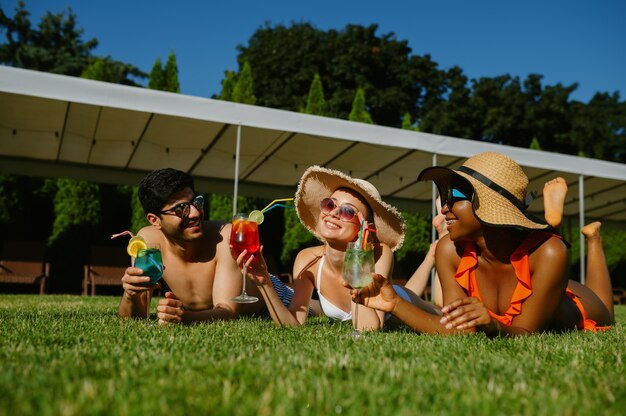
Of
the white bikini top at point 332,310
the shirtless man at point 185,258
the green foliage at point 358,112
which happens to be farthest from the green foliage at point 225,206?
the white bikini top at point 332,310

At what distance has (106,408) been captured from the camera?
1.40 meters

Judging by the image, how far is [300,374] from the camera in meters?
1.91

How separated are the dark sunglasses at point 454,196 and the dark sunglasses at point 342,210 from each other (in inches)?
28.2

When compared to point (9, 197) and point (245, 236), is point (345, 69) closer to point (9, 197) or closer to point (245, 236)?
point (9, 197)

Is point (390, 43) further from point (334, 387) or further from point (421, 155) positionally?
point (334, 387)

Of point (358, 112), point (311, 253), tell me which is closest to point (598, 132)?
point (358, 112)

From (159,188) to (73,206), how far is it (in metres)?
10.6

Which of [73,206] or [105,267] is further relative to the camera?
[73,206]

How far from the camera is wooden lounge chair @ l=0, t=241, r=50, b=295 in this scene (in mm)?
11195

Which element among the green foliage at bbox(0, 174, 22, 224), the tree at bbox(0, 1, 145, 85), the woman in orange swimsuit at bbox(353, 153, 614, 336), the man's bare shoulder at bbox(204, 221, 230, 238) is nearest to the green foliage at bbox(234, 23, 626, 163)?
the tree at bbox(0, 1, 145, 85)

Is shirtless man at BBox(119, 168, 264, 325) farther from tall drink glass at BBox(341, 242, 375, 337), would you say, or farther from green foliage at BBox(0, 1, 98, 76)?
green foliage at BBox(0, 1, 98, 76)

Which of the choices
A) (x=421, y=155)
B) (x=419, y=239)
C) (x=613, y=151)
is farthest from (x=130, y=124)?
(x=613, y=151)

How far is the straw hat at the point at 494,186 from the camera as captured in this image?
3.04 m

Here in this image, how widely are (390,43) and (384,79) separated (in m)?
2.65
